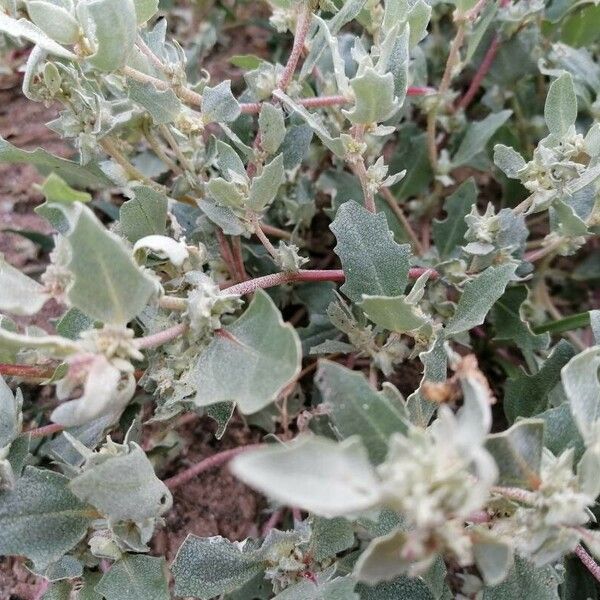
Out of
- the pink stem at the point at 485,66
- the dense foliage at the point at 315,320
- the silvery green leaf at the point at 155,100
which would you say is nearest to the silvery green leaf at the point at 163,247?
the dense foliage at the point at 315,320

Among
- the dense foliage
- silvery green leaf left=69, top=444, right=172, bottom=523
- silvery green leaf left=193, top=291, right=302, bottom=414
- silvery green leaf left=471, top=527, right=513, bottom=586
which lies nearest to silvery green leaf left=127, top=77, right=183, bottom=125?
the dense foliage

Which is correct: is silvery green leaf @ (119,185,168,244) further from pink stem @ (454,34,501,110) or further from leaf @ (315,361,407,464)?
pink stem @ (454,34,501,110)

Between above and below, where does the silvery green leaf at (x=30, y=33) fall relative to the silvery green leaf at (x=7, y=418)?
above

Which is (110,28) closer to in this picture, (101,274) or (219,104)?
(219,104)

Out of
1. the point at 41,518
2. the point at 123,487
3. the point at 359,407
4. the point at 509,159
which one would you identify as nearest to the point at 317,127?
the point at 509,159

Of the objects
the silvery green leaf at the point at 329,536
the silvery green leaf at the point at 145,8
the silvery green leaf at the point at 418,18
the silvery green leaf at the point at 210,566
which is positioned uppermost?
the silvery green leaf at the point at 418,18

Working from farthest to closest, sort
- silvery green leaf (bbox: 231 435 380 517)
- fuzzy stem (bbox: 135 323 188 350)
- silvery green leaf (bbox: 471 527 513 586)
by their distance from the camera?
fuzzy stem (bbox: 135 323 188 350) < silvery green leaf (bbox: 471 527 513 586) < silvery green leaf (bbox: 231 435 380 517)

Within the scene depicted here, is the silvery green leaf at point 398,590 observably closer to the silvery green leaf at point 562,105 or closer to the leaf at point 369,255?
the leaf at point 369,255
